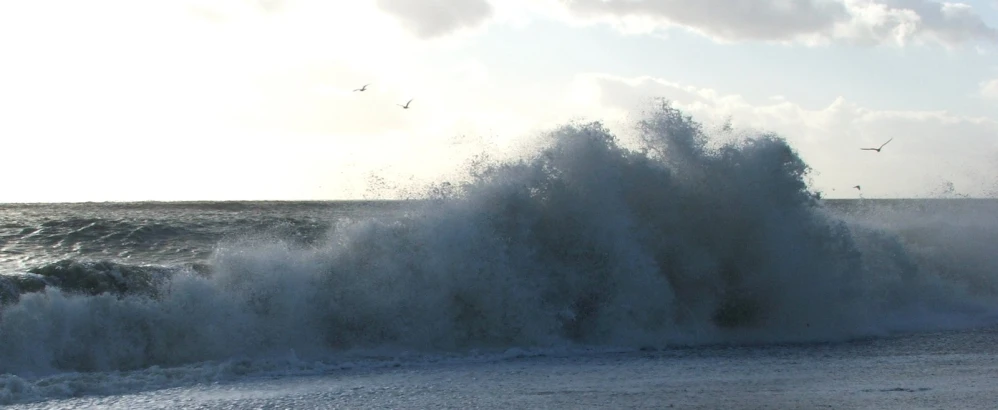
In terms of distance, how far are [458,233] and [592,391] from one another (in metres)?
5.33

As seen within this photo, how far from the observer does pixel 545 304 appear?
1377cm

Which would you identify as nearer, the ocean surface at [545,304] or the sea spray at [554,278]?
the ocean surface at [545,304]

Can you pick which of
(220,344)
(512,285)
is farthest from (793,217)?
(220,344)

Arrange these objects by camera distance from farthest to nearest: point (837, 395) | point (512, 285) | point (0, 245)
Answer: point (0, 245) < point (512, 285) < point (837, 395)

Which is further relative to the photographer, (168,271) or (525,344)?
(168,271)

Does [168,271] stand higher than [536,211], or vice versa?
[536,211]

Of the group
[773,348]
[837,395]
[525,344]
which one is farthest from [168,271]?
[837,395]

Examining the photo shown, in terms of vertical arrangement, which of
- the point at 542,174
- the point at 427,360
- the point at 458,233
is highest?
the point at 542,174

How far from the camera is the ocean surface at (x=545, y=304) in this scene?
9602mm

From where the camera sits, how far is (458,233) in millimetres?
14195

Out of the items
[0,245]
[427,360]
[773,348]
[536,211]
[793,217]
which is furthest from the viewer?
[0,245]

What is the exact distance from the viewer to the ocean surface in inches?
378

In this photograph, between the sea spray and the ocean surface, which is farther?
the sea spray

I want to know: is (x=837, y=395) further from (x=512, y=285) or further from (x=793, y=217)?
(x=793, y=217)
